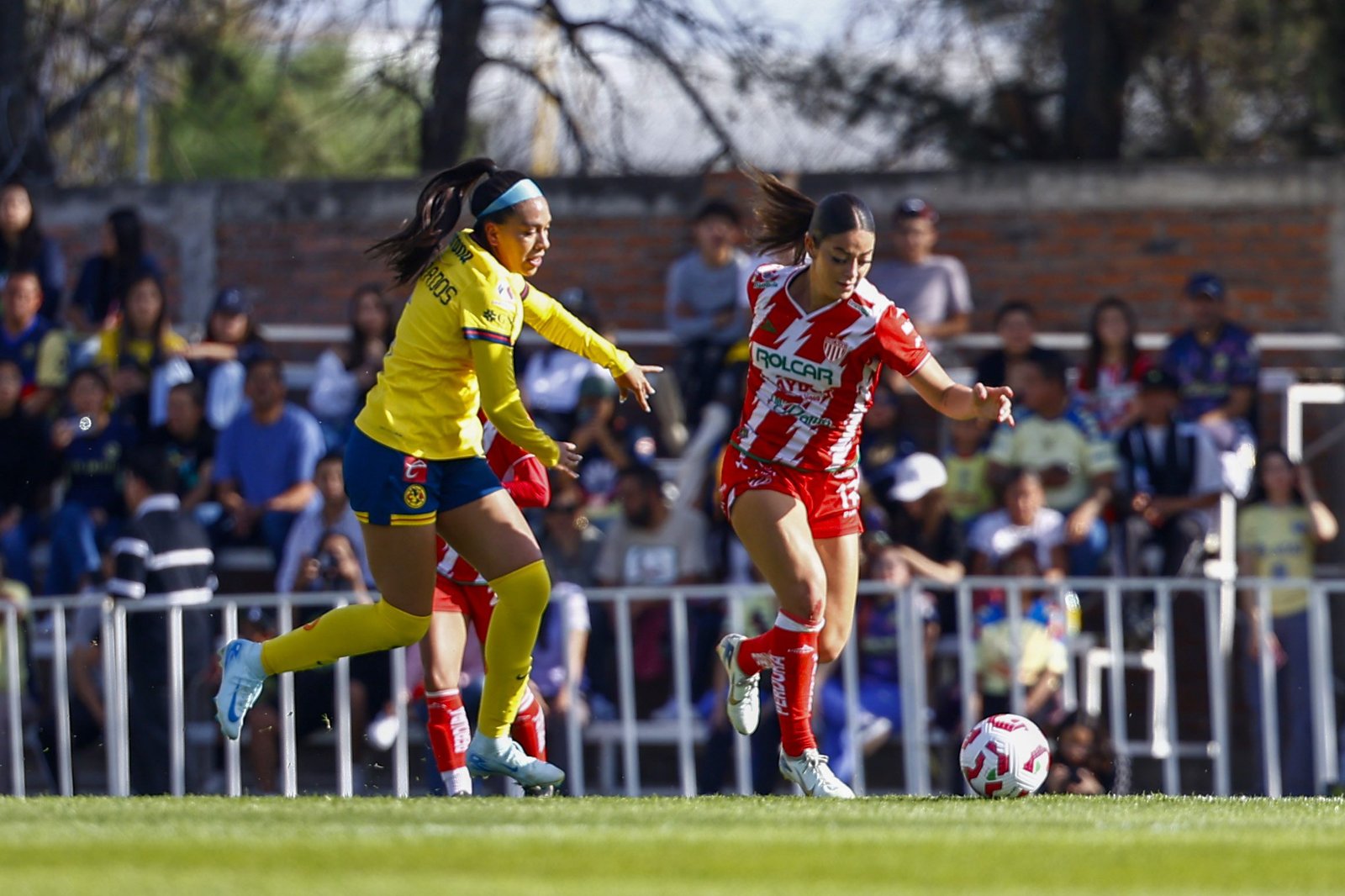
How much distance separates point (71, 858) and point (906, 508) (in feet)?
22.9

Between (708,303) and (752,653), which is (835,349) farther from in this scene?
(708,303)

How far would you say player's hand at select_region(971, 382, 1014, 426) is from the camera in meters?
7.48

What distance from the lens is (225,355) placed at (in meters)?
13.4

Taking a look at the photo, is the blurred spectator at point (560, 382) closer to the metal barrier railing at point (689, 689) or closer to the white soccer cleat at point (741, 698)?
the metal barrier railing at point (689, 689)

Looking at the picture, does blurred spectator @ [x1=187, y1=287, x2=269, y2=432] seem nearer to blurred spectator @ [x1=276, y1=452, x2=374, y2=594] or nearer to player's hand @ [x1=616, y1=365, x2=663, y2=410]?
blurred spectator @ [x1=276, y1=452, x2=374, y2=594]

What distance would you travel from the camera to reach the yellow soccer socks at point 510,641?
300 inches

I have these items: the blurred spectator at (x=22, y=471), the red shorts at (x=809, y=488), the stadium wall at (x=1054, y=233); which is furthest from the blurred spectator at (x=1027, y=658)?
the blurred spectator at (x=22, y=471)

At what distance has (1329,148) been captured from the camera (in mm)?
16172

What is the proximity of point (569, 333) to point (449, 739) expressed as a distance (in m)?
1.75

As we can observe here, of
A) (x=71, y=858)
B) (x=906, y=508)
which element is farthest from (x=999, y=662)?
(x=71, y=858)

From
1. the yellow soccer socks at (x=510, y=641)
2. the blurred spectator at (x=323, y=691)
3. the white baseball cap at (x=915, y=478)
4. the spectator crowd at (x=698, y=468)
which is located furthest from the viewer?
the white baseball cap at (x=915, y=478)

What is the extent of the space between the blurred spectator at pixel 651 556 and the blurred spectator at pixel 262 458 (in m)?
1.96

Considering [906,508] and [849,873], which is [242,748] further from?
[849,873]

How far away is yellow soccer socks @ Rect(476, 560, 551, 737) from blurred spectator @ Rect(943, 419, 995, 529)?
15.9 feet
